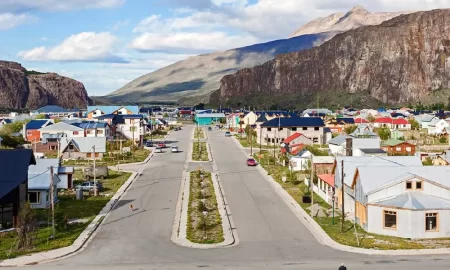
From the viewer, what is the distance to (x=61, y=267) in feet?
93.6

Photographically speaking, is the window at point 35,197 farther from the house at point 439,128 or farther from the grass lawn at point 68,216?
the house at point 439,128

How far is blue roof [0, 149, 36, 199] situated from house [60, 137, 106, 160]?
40278mm

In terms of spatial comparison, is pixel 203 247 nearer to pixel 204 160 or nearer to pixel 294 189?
pixel 294 189

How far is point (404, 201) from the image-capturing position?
3528 cm

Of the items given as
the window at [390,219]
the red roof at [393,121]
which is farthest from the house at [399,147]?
the red roof at [393,121]

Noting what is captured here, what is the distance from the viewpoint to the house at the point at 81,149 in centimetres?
7900

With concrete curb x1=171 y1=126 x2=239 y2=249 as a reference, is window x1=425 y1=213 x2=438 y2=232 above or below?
above

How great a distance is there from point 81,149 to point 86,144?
2.93ft

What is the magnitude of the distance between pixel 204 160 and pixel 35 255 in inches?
1867

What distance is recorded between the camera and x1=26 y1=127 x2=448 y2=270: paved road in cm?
2889

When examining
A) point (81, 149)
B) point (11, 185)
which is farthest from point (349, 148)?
point (11, 185)

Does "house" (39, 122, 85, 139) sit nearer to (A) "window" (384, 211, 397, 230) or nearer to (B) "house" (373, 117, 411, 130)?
(A) "window" (384, 211, 397, 230)

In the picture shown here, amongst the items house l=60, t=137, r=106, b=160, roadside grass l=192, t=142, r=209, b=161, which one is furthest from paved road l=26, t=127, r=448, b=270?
house l=60, t=137, r=106, b=160

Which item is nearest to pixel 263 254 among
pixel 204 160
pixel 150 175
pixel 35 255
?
pixel 35 255
